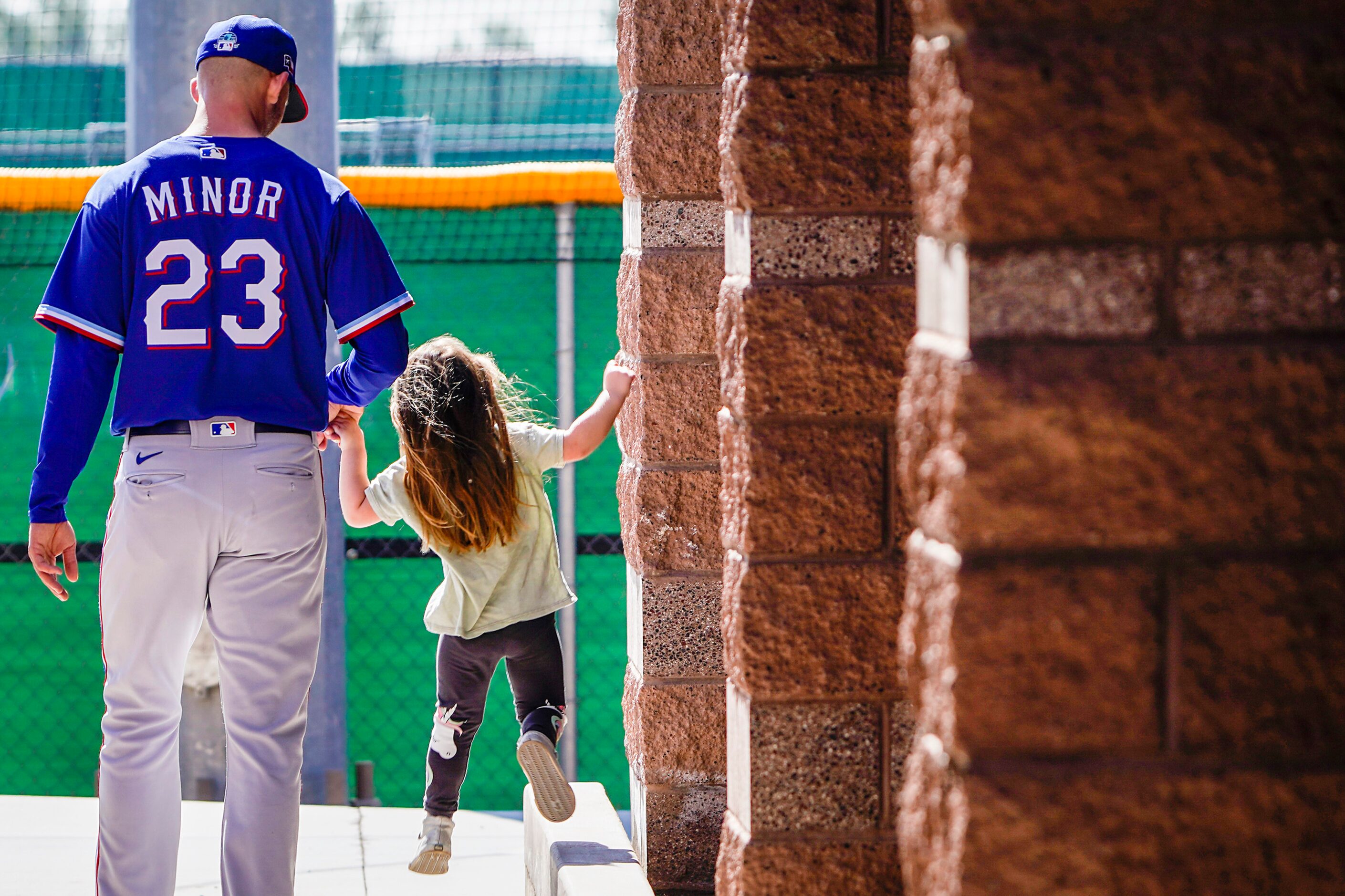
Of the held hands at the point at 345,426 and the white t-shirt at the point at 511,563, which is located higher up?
the held hands at the point at 345,426

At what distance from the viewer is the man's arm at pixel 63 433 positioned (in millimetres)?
3062

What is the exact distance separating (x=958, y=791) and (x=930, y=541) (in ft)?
0.82

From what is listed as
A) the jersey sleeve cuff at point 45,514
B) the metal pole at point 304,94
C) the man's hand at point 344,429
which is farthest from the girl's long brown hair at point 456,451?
the metal pole at point 304,94

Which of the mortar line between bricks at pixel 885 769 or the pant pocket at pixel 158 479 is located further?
the pant pocket at pixel 158 479

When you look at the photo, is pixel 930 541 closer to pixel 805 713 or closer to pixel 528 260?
pixel 805 713

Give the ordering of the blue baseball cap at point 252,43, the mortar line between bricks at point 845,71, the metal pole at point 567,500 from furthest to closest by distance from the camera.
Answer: the metal pole at point 567,500
the blue baseball cap at point 252,43
the mortar line between bricks at point 845,71

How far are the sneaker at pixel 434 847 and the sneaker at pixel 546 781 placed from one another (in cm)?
48

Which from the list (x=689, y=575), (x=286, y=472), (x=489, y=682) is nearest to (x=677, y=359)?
(x=689, y=575)

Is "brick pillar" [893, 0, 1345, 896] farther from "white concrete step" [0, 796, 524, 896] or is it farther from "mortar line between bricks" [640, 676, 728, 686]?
"white concrete step" [0, 796, 524, 896]

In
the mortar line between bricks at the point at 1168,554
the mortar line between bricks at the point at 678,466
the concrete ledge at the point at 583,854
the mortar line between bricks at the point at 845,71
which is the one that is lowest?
the concrete ledge at the point at 583,854

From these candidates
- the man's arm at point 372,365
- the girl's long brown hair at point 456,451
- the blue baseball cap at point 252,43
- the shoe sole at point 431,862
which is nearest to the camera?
the blue baseball cap at point 252,43

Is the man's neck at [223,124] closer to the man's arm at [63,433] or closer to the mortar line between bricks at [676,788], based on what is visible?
the man's arm at [63,433]

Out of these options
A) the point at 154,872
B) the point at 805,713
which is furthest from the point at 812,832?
the point at 154,872

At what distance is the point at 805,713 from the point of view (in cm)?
216
